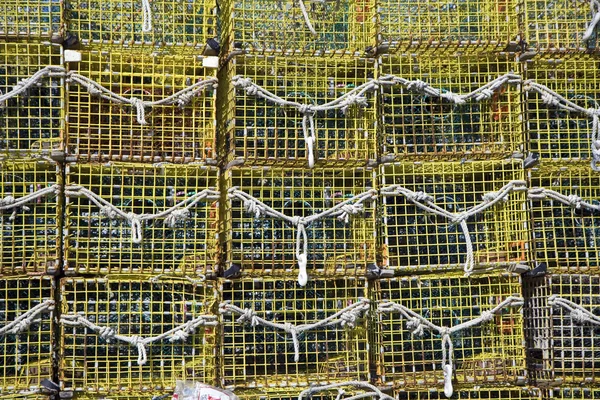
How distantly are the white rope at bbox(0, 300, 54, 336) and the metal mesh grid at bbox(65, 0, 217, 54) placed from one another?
88cm

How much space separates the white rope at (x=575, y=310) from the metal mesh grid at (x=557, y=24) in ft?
2.96

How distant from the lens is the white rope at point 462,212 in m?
2.78

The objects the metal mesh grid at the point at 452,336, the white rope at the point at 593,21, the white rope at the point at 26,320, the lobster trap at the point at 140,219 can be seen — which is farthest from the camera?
the white rope at the point at 593,21

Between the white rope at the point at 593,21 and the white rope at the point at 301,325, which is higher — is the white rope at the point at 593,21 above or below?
above

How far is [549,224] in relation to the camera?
9.52 feet

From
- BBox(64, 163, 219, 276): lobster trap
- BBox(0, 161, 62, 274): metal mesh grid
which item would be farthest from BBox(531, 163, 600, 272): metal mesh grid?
BBox(0, 161, 62, 274): metal mesh grid

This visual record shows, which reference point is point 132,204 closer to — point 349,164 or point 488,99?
point 349,164

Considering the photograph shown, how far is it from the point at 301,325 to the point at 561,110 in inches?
48.8

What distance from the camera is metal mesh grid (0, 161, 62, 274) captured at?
8.59ft

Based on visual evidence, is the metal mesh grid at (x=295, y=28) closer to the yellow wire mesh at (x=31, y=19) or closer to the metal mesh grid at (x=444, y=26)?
the metal mesh grid at (x=444, y=26)

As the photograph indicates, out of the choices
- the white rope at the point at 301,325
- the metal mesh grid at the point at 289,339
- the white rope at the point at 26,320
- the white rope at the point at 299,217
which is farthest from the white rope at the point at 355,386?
the white rope at the point at 26,320

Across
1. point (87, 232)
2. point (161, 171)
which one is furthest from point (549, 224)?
point (87, 232)

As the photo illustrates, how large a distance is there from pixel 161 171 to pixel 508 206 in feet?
4.06

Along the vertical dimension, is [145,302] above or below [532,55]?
below
